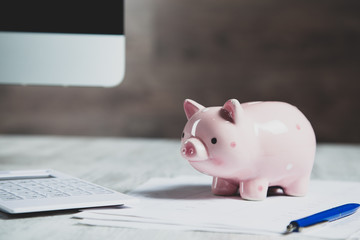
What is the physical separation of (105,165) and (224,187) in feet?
1.20

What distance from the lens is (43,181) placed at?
684 millimetres

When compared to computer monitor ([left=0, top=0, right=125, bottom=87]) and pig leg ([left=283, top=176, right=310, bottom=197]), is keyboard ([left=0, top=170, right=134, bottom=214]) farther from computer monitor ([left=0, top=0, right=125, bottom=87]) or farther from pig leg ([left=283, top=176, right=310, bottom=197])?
computer monitor ([left=0, top=0, right=125, bottom=87])

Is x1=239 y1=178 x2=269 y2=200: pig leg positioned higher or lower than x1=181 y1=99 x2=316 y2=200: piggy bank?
lower

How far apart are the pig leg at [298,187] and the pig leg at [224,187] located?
70 mm

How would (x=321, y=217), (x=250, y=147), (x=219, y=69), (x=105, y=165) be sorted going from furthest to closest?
(x=219, y=69), (x=105, y=165), (x=250, y=147), (x=321, y=217)

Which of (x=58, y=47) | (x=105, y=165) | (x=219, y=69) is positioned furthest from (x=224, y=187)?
(x=219, y=69)

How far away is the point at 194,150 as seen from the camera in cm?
64

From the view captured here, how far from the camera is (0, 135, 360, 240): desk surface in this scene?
52 centimetres

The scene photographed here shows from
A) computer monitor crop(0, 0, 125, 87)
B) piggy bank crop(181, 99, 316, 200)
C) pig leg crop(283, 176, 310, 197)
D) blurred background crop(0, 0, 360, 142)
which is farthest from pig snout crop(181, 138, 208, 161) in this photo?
blurred background crop(0, 0, 360, 142)

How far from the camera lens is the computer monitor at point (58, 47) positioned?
1.00 metres

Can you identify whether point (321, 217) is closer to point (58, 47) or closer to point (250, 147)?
point (250, 147)

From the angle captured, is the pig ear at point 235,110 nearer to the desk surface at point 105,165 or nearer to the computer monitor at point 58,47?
the desk surface at point 105,165

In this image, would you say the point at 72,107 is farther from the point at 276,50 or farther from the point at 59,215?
the point at 59,215

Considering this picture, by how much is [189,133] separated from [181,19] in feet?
3.07
